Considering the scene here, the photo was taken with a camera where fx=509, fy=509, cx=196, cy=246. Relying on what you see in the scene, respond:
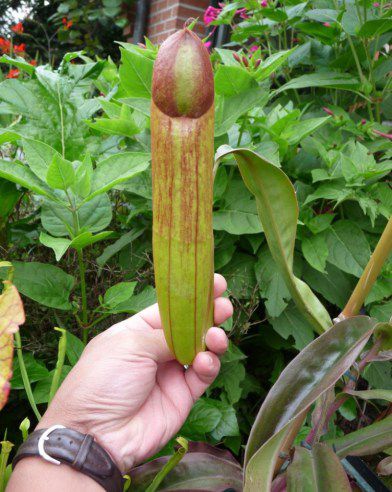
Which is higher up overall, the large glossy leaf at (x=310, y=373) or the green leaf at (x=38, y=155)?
the green leaf at (x=38, y=155)

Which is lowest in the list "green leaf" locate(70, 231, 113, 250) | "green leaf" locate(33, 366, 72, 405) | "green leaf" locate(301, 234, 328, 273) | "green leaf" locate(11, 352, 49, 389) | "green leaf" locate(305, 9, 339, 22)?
"green leaf" locate(33, 366, 72, 405)

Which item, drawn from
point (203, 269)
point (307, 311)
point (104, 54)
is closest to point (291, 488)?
point (307, 311)

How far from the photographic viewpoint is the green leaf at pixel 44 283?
89cm

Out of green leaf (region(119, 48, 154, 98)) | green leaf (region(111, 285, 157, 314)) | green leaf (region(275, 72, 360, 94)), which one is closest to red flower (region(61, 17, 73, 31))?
green leaf (region(275, 72, 360, 94))

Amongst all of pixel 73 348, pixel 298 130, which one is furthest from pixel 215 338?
pixel 298 130

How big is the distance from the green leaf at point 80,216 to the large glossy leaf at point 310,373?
438 mm

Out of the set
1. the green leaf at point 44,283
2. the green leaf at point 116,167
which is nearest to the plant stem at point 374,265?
the green leaf at point 116,167

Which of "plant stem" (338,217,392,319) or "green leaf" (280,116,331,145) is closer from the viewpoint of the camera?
"plant stem" (338,217,392,319)

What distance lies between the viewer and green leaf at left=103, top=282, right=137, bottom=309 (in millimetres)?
900

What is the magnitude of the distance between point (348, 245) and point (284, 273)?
0.46m

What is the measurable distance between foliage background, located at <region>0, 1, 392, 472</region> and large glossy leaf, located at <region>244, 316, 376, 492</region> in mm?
243

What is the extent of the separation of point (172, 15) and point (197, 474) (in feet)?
12.5

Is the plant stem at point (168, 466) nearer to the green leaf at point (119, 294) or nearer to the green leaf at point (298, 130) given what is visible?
the green leaf at point (119, 294)

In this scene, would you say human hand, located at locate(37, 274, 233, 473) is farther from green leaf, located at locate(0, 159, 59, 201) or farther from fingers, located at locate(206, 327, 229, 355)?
green leaf, located at locate(0, 159, 59, 201)
